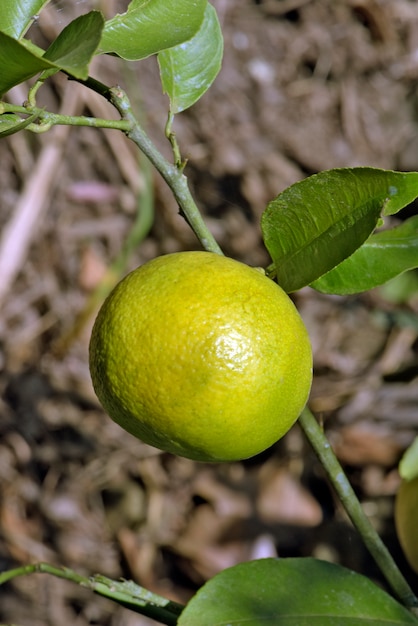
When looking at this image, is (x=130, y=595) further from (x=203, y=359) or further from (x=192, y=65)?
(x=192, y=65)

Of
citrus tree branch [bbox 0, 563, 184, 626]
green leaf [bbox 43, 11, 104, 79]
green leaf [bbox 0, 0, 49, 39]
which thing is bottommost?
citrus tree branch [bbox 0, 563, 184, 626]

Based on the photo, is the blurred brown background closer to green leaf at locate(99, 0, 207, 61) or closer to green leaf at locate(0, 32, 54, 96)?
green leaf at locate(99, 0, 207, 61)

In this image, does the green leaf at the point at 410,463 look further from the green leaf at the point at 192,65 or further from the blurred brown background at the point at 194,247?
the green leaf at the point at 192,65

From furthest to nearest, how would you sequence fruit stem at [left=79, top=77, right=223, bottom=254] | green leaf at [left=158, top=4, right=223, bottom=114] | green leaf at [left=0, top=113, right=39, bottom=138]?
green leaf at [left=158, top=4, right=223, bottom=114] → fruit stem at [left=79, top=77, right=223, bottom=254] → green leaf at [left=0, top=113, right=39, bottom=138]

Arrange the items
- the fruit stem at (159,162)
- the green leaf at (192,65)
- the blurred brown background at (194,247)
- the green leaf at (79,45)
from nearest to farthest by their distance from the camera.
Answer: the green leaf at (79,45) < the fruit stem at (159,162) < the green leaf at (192,65) < the blurred brown background at (194,247)

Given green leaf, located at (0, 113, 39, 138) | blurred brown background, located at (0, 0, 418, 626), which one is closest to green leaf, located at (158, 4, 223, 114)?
green leaf, located at (0, 113, 39, 138)

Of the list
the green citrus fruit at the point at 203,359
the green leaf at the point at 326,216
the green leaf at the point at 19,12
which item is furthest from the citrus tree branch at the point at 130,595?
the green leaf at the point at 19,12

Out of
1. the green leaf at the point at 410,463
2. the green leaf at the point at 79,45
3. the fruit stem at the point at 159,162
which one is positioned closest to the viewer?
the green leaf at the point at 79,45
